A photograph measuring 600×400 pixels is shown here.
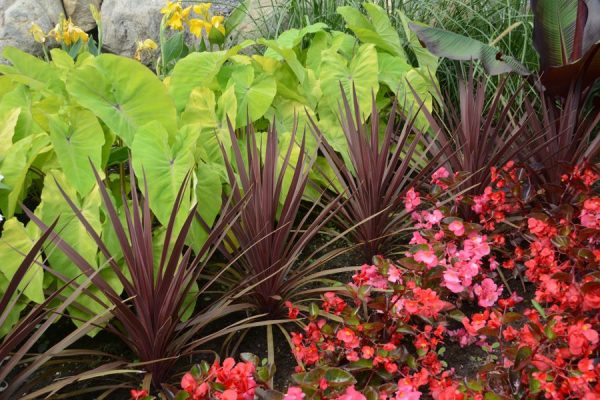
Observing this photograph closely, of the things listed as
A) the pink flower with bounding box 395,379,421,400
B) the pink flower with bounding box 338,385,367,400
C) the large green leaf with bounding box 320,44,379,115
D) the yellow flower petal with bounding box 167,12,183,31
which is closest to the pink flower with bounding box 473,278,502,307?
the pink flower with bounding box 395,379,421,400

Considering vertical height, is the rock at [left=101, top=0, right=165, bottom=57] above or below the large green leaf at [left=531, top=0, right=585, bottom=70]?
below

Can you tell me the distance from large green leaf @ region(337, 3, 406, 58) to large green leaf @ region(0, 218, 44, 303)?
62.7 inches

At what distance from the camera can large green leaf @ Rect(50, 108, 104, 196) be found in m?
1.97

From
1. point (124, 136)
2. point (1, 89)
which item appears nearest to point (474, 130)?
point (124, 136)

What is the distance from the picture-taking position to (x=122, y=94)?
2096 mm

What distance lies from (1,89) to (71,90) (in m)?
0.66

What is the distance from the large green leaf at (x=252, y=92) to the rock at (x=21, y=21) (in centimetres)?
331

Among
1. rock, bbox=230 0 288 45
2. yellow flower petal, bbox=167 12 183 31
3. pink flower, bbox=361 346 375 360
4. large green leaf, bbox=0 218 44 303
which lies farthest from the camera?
rock, bbox=230 0 288 45

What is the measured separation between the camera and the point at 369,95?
8.60ft

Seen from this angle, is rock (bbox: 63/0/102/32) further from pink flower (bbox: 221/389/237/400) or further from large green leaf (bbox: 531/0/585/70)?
pink flower (bbox: 221/389/237/400)

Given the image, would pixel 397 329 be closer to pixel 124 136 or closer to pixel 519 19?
pixel 124 136

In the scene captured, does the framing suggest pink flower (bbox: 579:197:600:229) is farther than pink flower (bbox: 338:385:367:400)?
Yes

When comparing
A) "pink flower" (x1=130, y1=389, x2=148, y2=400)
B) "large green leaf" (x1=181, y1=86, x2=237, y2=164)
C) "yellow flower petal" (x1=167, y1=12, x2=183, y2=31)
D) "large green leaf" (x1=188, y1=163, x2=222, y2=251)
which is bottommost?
"pink flower" (x1=130, y1=389, x2=148, y2=400)

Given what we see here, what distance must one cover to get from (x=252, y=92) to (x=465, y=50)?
853 mm
